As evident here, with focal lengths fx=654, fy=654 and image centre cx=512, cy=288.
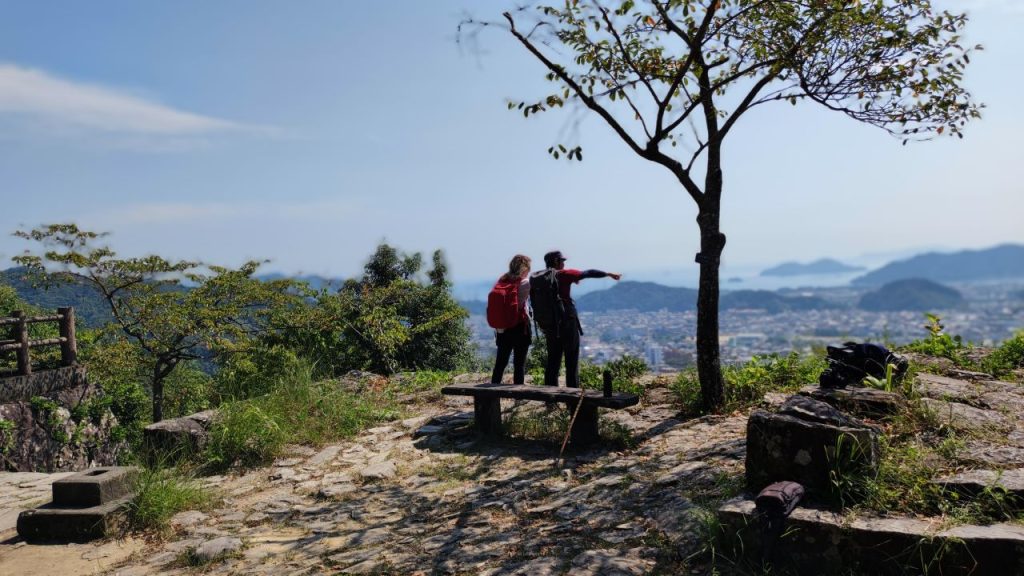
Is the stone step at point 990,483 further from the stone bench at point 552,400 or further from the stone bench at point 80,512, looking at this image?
the stone bench at point 80,512

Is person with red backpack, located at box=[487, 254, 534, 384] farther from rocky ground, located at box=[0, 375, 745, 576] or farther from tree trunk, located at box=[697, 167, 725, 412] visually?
tree trunk, located at box=[697, 167, 725, 412]

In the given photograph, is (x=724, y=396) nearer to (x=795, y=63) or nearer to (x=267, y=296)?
(x=795, y=63)

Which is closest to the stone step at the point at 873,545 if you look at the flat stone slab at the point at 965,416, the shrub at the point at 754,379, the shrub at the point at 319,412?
the flat stone slab at the point at 965,416

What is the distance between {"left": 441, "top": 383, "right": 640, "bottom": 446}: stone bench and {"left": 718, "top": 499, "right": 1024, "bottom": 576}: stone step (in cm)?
261

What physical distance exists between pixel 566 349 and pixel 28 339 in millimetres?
9924

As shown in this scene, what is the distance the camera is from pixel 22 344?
1110 centimetres

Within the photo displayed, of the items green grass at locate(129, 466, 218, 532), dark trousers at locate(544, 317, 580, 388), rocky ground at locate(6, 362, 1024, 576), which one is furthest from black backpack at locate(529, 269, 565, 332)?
green grass at locate(129, 466, 218, 532)

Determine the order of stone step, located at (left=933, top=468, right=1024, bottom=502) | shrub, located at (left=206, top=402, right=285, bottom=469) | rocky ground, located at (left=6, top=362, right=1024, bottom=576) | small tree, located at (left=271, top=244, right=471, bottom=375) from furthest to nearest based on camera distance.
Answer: small tree, located at (left=271, top=244, right=471, bottom=375), shrub, located at (left=206, top=402, right=285, bottom=469), rocky ground, located at (left=6, top=362, right=1024, bottom=576), stone step, located at (left=933, top=468, right=1024, bottom=502)

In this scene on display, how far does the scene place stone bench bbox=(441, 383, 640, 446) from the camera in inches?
268

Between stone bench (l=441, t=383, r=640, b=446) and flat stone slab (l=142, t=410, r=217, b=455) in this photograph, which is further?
flat stone slab (l=142, t=410, r=217, b=455)

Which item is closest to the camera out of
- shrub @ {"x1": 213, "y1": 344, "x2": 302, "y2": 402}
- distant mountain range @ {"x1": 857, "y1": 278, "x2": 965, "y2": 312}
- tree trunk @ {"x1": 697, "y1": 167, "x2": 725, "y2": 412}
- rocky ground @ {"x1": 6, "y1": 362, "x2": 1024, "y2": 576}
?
rocky ground @ {"x1": 6, "y1": 362, "x2": 1024, "y2": 576}

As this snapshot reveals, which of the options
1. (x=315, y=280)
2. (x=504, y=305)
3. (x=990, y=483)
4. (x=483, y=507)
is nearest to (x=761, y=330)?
(x=315, y=280)

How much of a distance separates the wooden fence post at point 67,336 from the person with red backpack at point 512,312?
29.1 ft

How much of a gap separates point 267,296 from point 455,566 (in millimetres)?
10672
